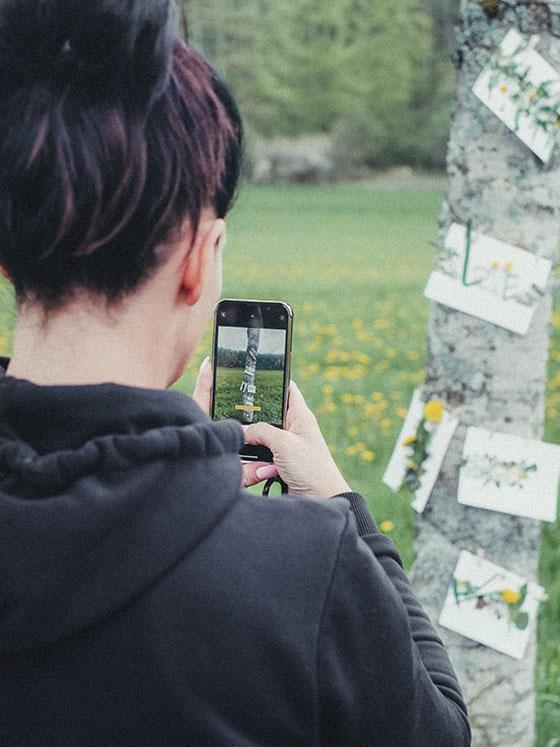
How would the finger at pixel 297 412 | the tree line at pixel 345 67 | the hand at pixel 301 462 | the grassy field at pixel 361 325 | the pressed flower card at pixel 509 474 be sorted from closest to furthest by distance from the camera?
the hand at pixel 301 462 → the finger at pixel 297 412 → the pressed flower card at pixel 509 474 → the grassy field at pixel 361 325 → the tree line at pixel 345 67

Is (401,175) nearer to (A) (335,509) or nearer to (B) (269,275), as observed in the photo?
(B) (269,275)

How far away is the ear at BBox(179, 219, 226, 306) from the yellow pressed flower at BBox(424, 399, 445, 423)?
1.45 m

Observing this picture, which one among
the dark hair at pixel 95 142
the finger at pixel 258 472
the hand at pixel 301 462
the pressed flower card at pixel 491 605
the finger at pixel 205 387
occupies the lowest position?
the pressed flower card at pixel 491 605

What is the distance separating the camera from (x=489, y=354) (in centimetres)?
236

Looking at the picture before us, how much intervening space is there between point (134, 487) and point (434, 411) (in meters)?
1.55

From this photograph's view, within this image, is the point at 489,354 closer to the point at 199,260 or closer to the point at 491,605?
the point at 491,605

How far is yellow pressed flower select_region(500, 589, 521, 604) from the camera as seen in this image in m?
2.43

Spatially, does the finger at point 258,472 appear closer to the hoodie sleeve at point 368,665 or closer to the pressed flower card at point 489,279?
the hoodie sleeve at point 368,665

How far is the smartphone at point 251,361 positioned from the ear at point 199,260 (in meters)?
0.45

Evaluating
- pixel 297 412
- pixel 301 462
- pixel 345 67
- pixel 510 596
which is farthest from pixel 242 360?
pixel 345 67

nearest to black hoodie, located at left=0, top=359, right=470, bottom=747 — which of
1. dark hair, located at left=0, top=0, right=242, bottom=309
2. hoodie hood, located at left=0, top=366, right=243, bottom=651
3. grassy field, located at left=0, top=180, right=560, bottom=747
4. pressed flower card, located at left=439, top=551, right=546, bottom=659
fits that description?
hoodie hood, located at left=0, top=366, right=243, bottom=651

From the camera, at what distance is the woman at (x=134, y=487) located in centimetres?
90

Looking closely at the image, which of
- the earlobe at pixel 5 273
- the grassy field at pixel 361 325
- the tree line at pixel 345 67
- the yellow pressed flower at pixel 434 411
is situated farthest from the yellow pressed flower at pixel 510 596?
the tree line at pixel 345 67

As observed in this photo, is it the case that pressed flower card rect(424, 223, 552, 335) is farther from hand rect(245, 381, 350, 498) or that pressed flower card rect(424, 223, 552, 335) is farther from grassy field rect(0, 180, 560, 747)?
hand rect(245, 381, 350, 498)
